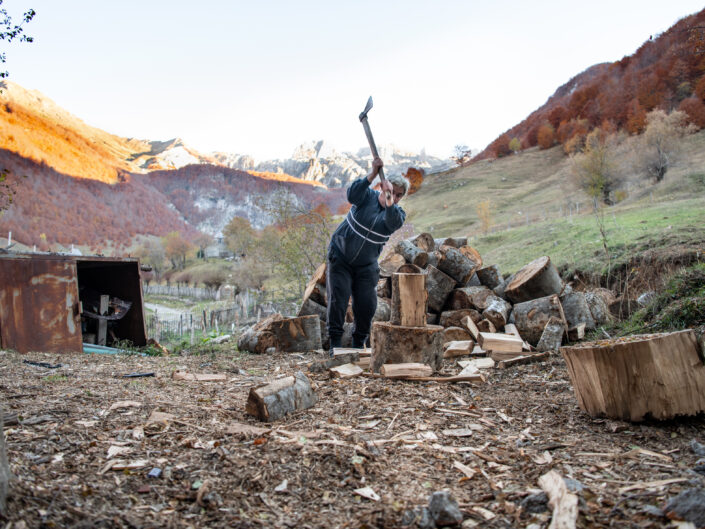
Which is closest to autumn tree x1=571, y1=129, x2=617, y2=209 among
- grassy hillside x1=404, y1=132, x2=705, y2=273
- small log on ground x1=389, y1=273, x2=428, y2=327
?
grassy hillside x1=404, y1=132, x2=705, y2=273

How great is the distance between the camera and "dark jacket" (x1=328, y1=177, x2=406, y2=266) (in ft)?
13.5

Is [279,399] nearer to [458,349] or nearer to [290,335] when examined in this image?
[458,349]

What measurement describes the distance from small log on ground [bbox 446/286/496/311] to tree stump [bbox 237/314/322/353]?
6.12 feet

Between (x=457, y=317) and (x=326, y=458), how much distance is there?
12.3 ft

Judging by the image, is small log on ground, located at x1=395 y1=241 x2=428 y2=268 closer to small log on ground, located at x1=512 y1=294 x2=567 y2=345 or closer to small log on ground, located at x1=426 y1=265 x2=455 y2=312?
small log on ground, located at x1=426 y1=265 x2=455 y2=312

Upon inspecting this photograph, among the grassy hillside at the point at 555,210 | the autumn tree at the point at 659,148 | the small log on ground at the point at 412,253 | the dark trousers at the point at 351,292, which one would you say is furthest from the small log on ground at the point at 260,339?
the autumn tree at the point at 659,148

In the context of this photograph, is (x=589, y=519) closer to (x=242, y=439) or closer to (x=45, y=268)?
(x=242, y=439)

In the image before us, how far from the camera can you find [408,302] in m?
3.71

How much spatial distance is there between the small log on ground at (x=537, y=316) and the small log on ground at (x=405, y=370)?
7.30 feet

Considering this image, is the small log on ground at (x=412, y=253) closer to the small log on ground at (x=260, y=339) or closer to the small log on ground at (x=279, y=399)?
the small log on ground at (x=260, y=339)

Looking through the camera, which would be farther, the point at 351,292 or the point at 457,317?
the point at 457,317

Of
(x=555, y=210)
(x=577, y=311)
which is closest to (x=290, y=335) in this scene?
(x=577, y=311)

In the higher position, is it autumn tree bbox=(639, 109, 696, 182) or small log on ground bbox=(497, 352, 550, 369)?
autumn tree bbox=(639, 109, 696, 182)

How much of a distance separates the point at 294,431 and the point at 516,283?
413 cm
